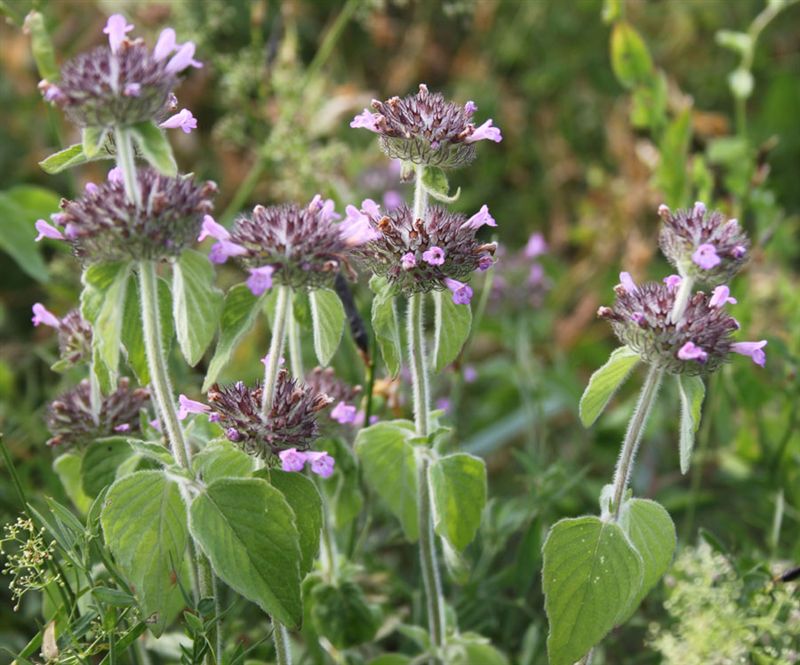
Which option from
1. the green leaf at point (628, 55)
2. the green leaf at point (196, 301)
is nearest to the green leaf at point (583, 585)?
the green leaf at point (196, 301)

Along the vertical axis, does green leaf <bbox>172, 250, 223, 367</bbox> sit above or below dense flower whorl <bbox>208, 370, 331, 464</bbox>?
above

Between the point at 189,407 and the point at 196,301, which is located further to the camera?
the point at 189,407

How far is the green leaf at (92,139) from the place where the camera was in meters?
1.34

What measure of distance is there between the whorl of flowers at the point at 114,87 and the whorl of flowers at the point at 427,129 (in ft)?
1.08

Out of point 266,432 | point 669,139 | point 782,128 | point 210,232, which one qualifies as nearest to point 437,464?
point 266,432

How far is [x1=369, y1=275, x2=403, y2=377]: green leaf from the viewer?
1.54 meters

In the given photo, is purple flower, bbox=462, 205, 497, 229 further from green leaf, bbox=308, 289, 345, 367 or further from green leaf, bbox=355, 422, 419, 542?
green leaf, bbox=355, 422, 419, 542

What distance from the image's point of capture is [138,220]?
1325 millimetres

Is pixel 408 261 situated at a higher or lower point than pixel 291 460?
higher

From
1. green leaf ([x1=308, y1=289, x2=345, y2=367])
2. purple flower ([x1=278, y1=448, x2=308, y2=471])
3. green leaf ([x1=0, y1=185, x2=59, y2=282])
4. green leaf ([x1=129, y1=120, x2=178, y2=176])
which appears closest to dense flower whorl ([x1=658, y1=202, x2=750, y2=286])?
green leaf ([x1=308, y1=289, x2=345, y2=367])

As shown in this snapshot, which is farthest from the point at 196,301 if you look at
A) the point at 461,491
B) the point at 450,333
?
the point at 461,491

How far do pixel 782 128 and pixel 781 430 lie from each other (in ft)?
6.90

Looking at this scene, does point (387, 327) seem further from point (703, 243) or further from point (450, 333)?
point (703, 243)

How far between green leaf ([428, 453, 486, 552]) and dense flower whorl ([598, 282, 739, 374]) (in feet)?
1.14
